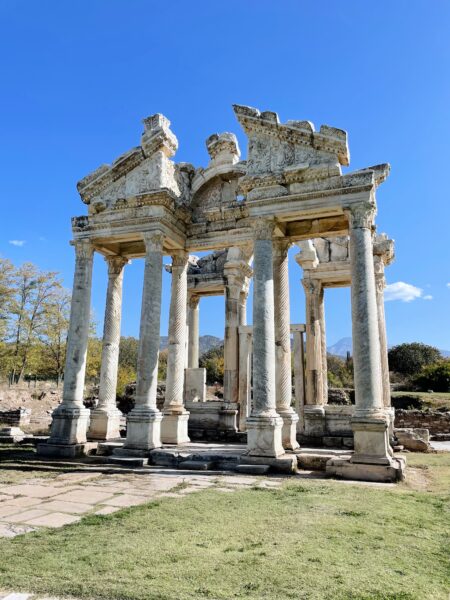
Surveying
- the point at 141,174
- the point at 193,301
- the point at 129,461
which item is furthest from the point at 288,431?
the point at 193,301

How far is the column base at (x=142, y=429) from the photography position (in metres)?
11.4

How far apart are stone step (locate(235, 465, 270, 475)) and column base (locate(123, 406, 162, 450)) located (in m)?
2.65

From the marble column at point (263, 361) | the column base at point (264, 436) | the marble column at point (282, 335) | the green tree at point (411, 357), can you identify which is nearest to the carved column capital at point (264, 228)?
the marble column at point (263, 361)

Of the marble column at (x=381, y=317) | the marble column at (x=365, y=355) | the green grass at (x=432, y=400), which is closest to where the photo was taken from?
the marble column at (x=365, y=355)

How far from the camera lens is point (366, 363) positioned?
998 centimetres

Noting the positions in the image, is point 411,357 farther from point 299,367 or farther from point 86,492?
point 86,492

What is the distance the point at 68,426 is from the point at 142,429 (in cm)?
236

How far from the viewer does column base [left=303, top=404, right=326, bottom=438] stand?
586 inches

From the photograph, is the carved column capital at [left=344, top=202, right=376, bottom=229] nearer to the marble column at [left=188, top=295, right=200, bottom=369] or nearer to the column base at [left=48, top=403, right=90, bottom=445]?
the column base at [left=48, top=403, right=90, bottom=445]

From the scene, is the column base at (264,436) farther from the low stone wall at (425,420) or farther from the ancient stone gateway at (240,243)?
the low stone wall at (425,420)

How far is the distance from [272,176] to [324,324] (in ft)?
24.8

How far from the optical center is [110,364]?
14.4 metres

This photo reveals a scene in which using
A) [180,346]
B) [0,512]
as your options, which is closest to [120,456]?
[180,346]

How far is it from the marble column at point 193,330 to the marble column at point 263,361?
9.02m
